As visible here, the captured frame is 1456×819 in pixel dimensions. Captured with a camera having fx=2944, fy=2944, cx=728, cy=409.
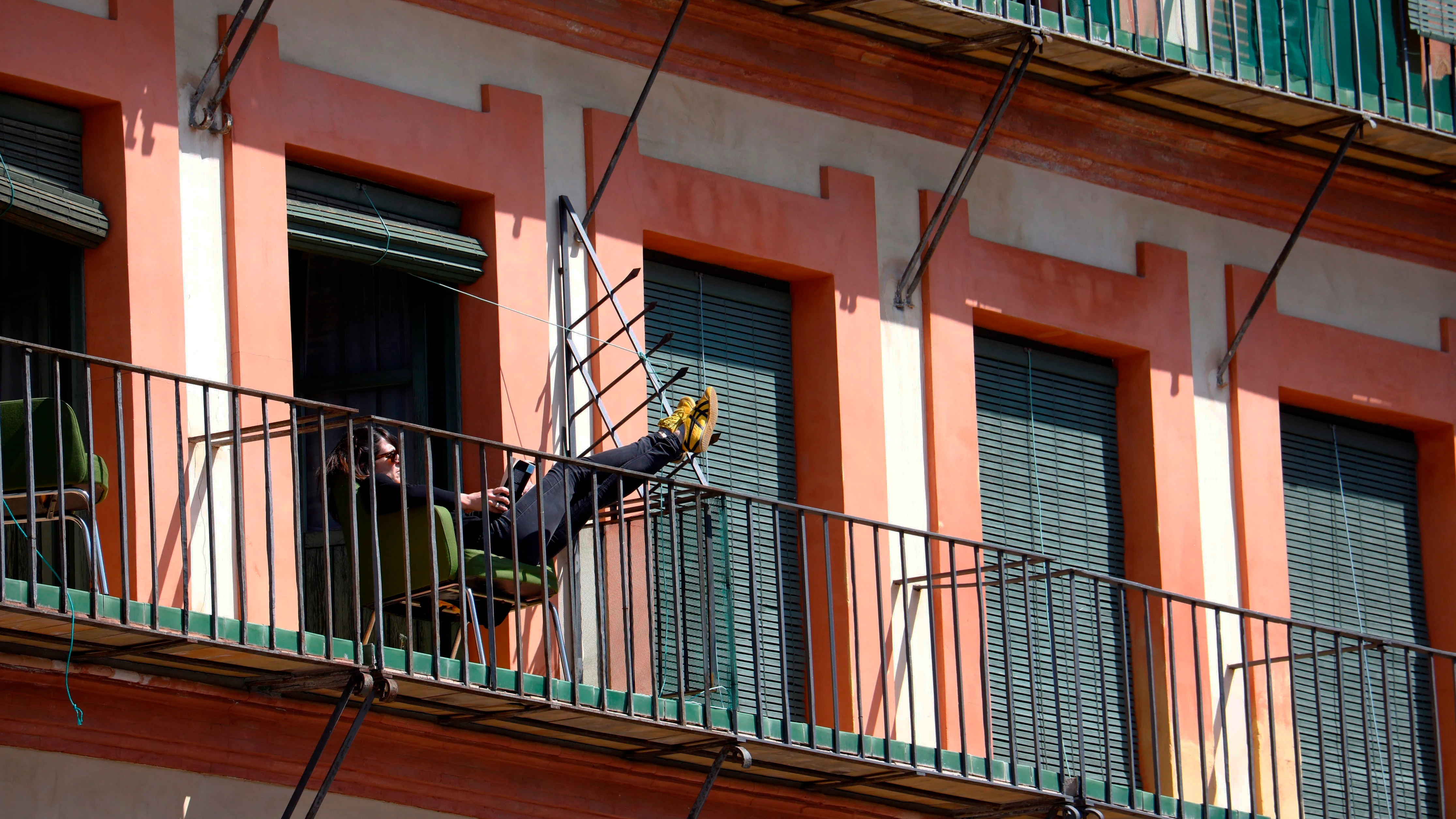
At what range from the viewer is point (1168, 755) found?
46.7ft

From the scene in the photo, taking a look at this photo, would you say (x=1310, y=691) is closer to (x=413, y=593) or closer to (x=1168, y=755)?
(x=1168, y=755)

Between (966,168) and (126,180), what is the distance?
4.55m

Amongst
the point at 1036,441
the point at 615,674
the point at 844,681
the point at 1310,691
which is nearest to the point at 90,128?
the point at 615,674

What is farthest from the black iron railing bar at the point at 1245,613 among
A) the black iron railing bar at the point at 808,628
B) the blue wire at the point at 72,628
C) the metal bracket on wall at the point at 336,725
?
the blue wire at the point at 72,628

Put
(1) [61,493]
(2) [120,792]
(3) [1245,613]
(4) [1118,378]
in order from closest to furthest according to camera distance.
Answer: (1) [61,493] → (2) [120,792] → (3) [1245,613] → (4) [1118,378]

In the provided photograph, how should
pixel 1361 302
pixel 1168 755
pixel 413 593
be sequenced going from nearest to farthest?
pixel 413 593 → pixel 1168 755 → pixel 1361 302

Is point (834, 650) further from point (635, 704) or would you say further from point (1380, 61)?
point (1380, 61)

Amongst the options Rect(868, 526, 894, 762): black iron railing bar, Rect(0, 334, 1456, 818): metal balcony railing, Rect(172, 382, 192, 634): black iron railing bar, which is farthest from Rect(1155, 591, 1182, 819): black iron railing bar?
Rect(172, 382, 192, 634): black iron railing bar

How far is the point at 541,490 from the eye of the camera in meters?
10.9

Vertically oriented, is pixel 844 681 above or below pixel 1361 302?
below

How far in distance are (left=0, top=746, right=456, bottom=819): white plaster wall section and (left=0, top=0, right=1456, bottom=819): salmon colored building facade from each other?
0.05 feet

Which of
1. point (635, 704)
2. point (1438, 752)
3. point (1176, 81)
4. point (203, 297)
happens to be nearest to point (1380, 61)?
point (1176, 81)

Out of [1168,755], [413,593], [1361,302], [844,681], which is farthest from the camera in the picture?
[1361,302]

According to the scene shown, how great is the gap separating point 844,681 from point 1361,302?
14.1 feet
